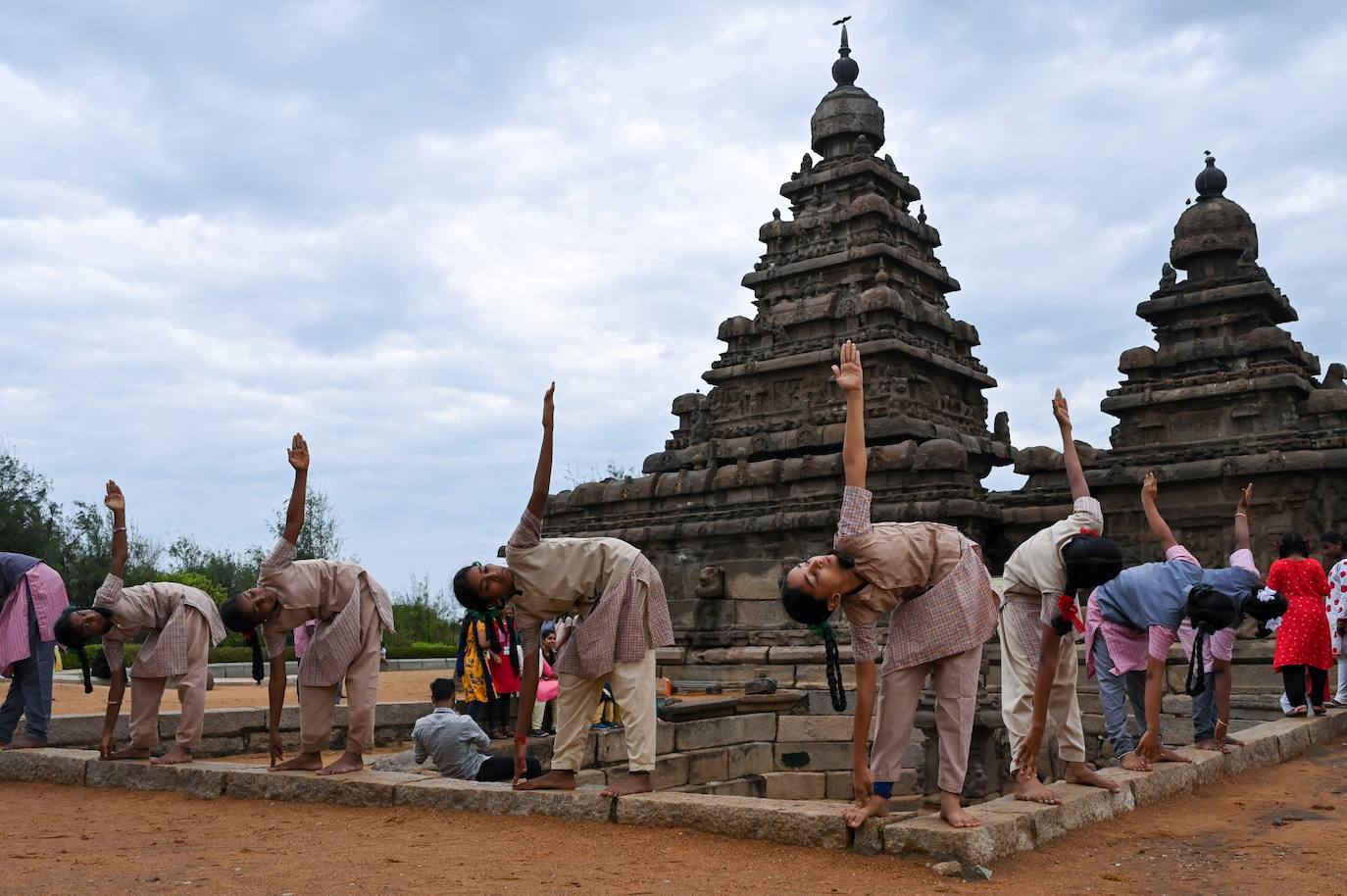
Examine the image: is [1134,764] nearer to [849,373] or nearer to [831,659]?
[831,659]

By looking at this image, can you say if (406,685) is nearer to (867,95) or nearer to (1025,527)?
(1025,527)

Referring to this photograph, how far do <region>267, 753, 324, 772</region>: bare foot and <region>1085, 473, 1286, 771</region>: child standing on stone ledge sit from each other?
5256mm

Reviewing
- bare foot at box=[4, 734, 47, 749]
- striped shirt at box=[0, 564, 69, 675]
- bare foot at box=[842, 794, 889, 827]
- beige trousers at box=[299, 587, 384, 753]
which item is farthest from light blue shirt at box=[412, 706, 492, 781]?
bare foot at box=[842, 794, 889, 827]

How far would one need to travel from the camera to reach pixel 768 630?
17.9m

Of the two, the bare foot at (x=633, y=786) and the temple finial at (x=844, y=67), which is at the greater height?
the temple finial at (x=844, y=67)

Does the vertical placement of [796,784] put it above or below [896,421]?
below

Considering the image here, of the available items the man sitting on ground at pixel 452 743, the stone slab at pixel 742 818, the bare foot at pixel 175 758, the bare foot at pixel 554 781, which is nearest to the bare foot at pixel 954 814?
the stone slab at pixel 742 818

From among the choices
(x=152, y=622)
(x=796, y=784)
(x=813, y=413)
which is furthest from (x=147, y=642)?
(x=813, y=413)

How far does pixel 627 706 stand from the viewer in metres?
6.47

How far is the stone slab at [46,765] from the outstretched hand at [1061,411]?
7206mm

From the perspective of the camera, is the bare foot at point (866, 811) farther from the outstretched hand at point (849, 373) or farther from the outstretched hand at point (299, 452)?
the outstretched hand at point (299, 452)

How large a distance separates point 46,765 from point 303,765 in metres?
2.55

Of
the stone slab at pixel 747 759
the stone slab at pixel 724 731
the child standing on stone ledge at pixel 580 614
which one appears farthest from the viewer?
the stone slab at pixel 747 759

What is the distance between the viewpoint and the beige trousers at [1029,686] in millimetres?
6508
